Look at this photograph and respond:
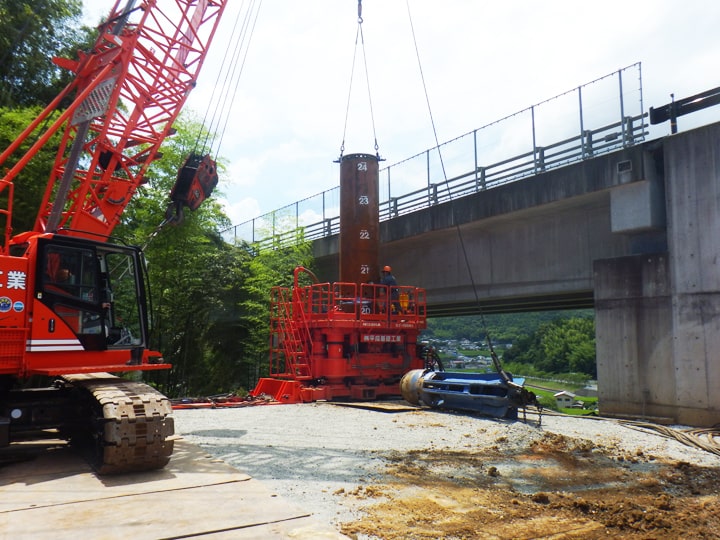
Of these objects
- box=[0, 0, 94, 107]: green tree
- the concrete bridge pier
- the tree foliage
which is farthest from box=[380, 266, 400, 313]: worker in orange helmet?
the tree foliage

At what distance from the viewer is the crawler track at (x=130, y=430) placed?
21.5 ft

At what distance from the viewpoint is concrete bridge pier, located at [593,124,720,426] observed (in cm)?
1145

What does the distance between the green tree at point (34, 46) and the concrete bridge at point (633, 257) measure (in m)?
15.3

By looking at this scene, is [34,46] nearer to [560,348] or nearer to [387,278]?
[387,278]

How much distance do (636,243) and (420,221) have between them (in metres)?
7.56

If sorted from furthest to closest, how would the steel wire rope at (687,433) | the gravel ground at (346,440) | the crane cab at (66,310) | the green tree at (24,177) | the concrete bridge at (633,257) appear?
the green tree at (24,177), the concrete bridge at (633,257), the steel wire rope at (687,433), the crane cab at (66,310), the gravel ground at (346,440)

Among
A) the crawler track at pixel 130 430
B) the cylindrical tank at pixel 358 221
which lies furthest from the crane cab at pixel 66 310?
the cylindrical tank at pixel 358 221

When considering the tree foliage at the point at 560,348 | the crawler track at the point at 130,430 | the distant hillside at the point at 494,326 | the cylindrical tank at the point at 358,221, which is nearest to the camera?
the crawler track at the point at 130,430

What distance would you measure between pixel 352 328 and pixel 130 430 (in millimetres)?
9217

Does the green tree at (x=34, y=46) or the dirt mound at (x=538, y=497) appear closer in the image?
the dirt mound at (x=538, y=497)

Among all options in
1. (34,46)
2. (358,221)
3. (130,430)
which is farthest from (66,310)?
(34,46)

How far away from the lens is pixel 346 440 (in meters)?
9.16

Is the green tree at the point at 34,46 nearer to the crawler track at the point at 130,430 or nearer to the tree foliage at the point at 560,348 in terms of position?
the crawler track at the point at 130,430

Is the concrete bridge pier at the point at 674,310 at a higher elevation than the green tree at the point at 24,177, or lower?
lower
